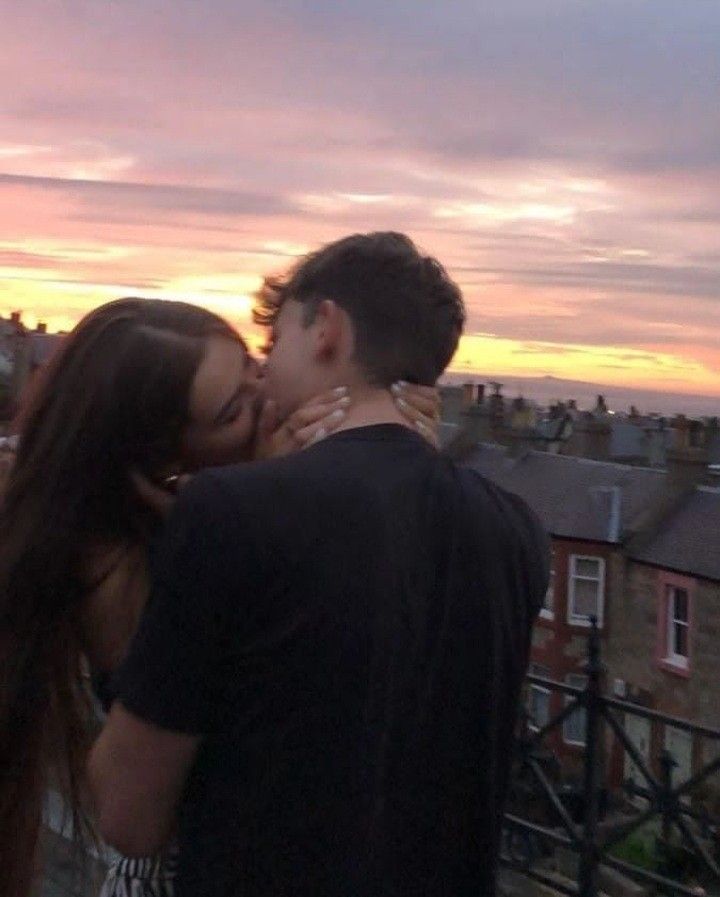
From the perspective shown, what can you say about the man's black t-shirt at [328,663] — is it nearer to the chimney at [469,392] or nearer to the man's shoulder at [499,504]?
the man's shoulder at [499,504]

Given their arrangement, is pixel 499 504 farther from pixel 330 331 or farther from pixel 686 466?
pixel 686 466

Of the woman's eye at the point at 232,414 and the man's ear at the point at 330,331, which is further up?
the man's ear at the point at 330,331

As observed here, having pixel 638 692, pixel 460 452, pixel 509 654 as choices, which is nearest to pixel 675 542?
pixel 638 692

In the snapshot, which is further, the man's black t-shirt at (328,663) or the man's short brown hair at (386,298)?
the man's short brown hair at (386,298)

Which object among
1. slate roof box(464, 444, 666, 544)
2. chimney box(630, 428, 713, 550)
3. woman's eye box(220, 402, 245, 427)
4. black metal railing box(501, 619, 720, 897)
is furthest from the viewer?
slate roof box(464, 444, 666, 544)

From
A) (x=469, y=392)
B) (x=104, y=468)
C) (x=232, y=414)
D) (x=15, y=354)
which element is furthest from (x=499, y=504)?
(x=469, y=392)

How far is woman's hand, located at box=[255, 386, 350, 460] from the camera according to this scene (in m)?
1.86

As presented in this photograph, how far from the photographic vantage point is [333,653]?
1680 mm

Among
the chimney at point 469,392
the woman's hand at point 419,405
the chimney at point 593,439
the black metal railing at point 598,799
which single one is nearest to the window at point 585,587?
the chimney at point 593,439

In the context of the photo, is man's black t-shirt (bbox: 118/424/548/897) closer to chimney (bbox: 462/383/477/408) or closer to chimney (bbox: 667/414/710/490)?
chimney (bbox: 667/414/710/490)

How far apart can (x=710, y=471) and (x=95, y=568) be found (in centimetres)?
2903

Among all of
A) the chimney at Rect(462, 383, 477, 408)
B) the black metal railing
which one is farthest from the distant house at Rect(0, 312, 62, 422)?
the chimney at Rect(462, 383, 477, 408)

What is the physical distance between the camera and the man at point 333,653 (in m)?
1.65

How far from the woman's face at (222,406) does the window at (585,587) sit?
89.5 ft
